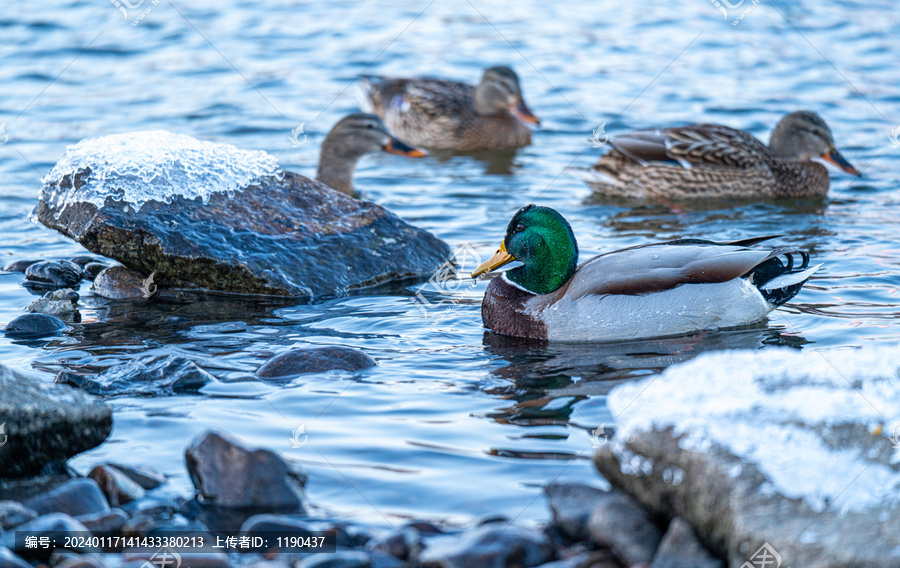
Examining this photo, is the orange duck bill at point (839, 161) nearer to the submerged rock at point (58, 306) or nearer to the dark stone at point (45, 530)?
the submerged rock at point (58, 306)

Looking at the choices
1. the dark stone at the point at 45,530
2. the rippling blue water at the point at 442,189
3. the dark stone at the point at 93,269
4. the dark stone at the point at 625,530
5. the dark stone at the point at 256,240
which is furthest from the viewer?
the dark stone at the point at 93,269

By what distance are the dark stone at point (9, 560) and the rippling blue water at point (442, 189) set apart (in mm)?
763

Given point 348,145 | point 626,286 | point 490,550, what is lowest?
point 490,550

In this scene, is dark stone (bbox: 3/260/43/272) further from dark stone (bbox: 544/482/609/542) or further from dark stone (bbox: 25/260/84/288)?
dark stone (bbox: 544/482/609/542)

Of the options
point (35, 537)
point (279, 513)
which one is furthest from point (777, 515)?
point (35, 537)

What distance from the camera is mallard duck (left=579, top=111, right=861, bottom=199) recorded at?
946cm

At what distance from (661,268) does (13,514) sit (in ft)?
11.9

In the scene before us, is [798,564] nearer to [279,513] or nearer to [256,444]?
[279,513]

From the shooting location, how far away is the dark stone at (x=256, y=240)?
6.64 metres

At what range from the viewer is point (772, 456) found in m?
3.45

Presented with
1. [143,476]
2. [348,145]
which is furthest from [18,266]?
[143,476]

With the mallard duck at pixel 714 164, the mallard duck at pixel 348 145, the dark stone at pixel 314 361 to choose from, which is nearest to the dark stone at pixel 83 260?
the mallard duck at pixel 348 145

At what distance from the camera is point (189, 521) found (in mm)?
3830

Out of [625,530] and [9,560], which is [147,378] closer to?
[9,560]
